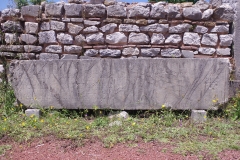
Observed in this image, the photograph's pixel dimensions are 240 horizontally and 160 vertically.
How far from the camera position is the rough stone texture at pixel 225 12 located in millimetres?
4777

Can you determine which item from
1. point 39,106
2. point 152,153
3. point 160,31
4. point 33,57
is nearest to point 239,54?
point 160,31

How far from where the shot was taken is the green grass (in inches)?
117

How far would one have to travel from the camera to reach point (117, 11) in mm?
4895

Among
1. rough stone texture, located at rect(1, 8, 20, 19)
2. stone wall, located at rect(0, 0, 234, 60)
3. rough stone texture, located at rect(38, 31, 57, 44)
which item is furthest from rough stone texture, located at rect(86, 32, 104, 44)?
rough stone texture, located at rect(1, 8, 20, 19)

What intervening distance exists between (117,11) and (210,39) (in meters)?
1.92

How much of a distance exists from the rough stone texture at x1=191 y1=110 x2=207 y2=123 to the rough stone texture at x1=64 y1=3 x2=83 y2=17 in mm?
2929

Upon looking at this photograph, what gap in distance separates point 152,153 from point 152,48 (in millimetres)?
2669

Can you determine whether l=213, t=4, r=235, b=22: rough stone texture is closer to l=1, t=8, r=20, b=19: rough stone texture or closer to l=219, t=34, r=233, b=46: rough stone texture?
l=219, t=34, r=233, b=46: rough stone texture

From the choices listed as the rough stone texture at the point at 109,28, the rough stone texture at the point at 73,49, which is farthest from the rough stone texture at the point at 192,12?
the rough stone texture at the point at 73,49

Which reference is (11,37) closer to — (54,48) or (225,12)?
(54,48)

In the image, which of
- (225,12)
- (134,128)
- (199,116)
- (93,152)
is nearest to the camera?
(93,152)

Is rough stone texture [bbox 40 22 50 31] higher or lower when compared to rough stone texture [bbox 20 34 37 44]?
higher

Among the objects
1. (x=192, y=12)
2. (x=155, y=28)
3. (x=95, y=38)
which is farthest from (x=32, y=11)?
(x=192, y=12)

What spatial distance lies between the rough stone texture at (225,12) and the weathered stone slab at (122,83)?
1503mm
